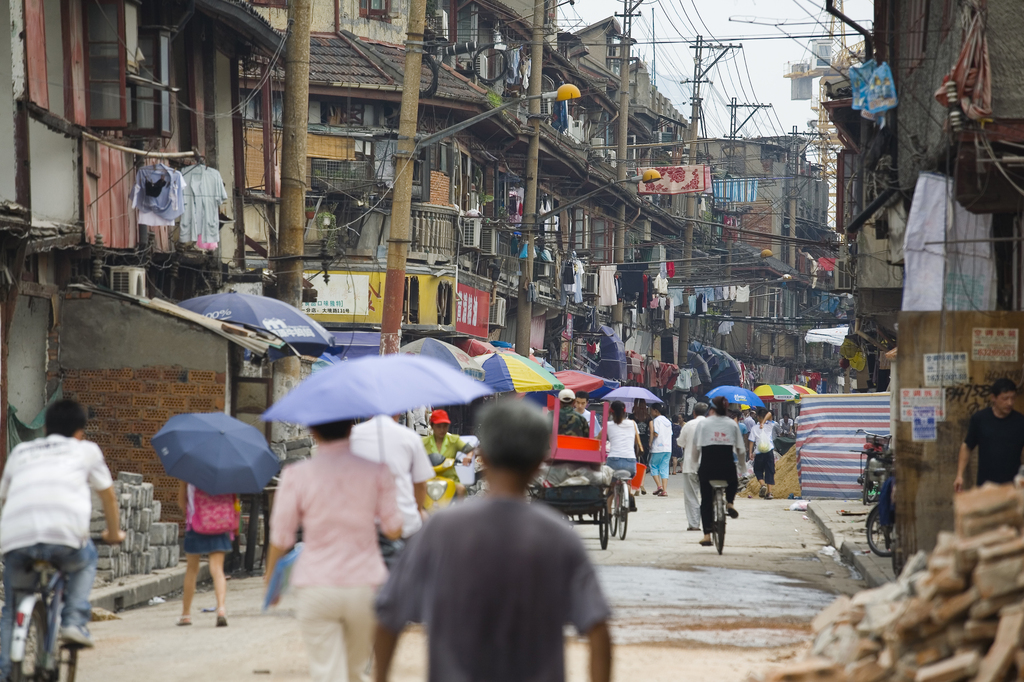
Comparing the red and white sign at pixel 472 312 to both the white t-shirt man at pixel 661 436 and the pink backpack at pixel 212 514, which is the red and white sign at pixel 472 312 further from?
the pink backpack at pixel 212 514

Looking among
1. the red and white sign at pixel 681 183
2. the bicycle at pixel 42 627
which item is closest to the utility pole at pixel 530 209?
the red and white sign at pixel 681 183

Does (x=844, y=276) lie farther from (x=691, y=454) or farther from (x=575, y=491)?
(x=575, y=491)

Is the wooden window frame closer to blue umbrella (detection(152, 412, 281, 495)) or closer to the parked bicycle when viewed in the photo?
blue umbrella (detection(152, 412, 281, 495))

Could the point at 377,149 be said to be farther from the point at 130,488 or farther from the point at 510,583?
the point at 510,583

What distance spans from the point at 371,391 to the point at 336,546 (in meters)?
0.84

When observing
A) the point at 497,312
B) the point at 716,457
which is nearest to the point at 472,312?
the point at 497,312

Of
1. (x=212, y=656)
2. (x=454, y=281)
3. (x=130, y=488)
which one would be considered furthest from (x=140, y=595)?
(x=454, y=281)

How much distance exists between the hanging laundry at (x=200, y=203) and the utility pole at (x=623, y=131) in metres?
26.0

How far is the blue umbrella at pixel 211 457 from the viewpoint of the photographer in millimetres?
10672

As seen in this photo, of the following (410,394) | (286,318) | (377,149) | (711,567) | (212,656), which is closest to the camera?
Result: (410,394)

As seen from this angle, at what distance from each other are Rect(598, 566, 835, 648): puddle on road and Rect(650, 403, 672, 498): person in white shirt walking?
1483cm

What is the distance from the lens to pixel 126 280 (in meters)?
17.4

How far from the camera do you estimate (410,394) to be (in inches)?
251

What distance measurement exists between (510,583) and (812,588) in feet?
32.2
